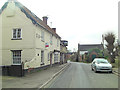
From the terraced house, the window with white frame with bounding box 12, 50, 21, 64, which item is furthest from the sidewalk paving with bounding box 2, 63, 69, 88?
the window with white frame with bounding box 12, 50, 21, 64

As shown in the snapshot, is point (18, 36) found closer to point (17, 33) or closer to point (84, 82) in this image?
point (17, 33)

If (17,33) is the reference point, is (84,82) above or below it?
below

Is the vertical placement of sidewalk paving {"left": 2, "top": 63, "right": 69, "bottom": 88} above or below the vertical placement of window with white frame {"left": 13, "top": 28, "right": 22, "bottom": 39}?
below

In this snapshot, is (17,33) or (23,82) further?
(17,33)

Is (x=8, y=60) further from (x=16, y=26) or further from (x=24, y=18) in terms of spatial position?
(x=24, y=18)

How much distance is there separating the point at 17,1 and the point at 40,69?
818cm

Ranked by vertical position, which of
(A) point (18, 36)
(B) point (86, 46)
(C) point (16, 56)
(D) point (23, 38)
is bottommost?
(C) point (16, 56)

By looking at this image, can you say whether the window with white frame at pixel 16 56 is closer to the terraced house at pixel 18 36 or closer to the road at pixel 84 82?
the terraced house at pixel 18 36

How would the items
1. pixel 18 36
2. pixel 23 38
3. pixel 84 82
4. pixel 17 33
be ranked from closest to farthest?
1. pixel 84 82
2. pixel 23 38
3. pixel 18 36
4. pixel 17 33

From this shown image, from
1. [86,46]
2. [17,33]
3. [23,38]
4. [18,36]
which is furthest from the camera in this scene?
[86,46]

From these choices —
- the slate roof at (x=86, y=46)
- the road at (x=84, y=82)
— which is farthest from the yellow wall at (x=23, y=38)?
the slate roof at (x=86, y=46)

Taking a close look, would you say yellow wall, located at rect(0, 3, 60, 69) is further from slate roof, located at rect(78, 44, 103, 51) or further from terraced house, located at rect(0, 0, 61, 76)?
slate roof, located at rect(78, 44, 103, 51)

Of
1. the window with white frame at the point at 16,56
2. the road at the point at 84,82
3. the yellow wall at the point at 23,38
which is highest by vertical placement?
the yellow wall at the point at 23,38

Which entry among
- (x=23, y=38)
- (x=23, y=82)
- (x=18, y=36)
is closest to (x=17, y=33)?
(x=18, y=36)
